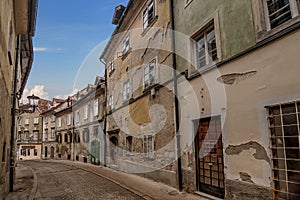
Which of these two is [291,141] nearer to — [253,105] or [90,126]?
[253,105]

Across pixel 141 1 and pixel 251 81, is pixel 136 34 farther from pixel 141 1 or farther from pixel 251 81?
pixel 251 81

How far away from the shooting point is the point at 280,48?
5059 millimetres

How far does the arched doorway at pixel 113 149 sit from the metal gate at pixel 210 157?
9297 millimetres

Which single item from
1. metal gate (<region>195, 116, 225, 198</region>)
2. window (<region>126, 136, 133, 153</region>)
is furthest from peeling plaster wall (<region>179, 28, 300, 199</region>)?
window (<region>126, 136, 133, 153</region>)

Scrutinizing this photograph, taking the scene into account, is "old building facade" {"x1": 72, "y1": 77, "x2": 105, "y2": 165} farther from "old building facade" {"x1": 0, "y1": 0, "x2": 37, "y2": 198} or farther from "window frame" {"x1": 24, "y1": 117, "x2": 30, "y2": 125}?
"window frame" {"x1": 24, "y1": 117, "x2": 30, "y2": 125}

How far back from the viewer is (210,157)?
24.2 feet

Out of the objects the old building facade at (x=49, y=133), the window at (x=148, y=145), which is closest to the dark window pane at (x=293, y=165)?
the window at (x=148, y=145)

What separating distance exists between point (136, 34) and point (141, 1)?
1.80 m

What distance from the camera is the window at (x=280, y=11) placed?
196 inches

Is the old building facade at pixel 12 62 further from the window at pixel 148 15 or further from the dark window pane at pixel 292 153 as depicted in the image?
the dark window pane at pixel 292 153

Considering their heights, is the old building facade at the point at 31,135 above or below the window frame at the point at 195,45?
below

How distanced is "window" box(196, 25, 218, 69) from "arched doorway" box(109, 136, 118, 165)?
10109 mm

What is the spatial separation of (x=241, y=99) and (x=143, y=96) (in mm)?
6620

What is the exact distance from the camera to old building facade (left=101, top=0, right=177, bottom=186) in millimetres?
9836
